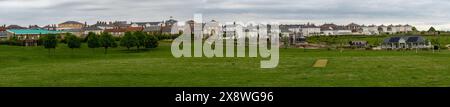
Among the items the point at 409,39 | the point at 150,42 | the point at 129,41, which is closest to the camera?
the point at 129,41

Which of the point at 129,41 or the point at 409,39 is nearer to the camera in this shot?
the point at 129,41

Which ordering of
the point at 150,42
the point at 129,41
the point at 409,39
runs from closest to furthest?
1. the point at 129,41
2. the point at 150,42
3. the point at 409,39

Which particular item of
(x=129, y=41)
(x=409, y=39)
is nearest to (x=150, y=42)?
(x=129, y=41)

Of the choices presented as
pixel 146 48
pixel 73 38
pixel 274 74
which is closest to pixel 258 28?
pixel 146 48

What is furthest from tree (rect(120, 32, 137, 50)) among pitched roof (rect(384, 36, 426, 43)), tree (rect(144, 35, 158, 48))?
pitched roof (rect(384, 36, 426, 43))

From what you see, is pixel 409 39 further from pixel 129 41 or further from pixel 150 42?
pixel 129 41

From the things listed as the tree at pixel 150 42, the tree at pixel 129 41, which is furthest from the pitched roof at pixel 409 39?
the tree at pixel 129 41

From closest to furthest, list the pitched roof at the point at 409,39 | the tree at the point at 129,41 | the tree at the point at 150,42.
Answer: the tree at the point at 129,41, the tree at the point at 150,42, the pitched roof at the point at 409,39

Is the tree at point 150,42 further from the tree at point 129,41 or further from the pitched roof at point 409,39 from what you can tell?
the pitched roof at point 409,39
